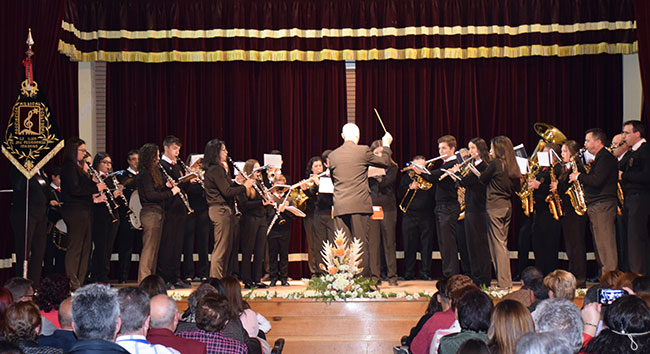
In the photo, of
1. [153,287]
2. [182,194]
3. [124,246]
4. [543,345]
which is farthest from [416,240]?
[543,345]

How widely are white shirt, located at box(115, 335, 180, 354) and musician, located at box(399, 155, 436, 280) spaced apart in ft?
22.5

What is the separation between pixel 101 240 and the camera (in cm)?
974

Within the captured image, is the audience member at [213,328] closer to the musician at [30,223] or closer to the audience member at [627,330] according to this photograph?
the audience member at [627,330]

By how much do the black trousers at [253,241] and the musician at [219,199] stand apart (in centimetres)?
46

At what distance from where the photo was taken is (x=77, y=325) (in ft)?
10.4

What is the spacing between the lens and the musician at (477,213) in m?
8.89

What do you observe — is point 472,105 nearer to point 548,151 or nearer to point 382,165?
point 548,151

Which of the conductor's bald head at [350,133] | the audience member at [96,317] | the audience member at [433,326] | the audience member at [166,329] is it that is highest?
the conductor's bald head at [350,133]

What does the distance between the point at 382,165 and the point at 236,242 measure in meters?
2.05

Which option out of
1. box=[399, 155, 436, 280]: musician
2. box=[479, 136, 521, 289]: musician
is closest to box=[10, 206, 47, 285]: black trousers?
box=[399, 155, 436, 280]: musician

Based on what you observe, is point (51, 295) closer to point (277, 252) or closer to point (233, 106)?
point (277, 252)

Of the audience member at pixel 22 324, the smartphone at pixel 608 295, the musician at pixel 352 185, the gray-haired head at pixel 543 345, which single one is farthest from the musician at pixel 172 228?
the gray-haired head at pixel 543 345

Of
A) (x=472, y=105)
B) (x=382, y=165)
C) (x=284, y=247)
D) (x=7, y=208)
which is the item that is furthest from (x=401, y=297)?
(x=7, y=208)

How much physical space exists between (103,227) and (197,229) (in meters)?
1.17
